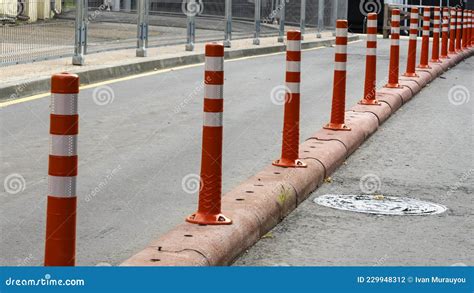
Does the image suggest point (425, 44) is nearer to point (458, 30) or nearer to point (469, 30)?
point (458, 30)

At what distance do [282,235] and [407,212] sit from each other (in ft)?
3.83

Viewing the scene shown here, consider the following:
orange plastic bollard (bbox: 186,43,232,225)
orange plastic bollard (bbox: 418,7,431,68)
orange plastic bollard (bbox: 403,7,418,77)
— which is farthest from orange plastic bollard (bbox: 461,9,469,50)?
orange plastic bollard (bbox: 186,43,232,225)

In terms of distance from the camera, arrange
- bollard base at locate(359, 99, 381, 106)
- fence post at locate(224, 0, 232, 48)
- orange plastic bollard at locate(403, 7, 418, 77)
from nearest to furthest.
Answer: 1. bollard base at locate(359, 99, 381, 106)
2. orange plastic bollard at locate(403, 7, 418, 77)
3. fence post at locate(224, 0, 232, 48)

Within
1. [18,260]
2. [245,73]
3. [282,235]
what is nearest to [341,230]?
[282,235]

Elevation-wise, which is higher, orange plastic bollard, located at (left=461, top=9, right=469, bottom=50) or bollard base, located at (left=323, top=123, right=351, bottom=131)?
orange plastic bollard, located at (left=461, top=9, right=469, bottom=50)

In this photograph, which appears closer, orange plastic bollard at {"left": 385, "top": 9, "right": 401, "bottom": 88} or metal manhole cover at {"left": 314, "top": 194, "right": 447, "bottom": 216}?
metal manhole cover at {"left": 314, "top": 194, "right": 447, "bottom": 216}

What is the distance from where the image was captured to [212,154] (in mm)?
6949

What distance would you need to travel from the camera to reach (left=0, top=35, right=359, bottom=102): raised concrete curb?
13953 millimetres

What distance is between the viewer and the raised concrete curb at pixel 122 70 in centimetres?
1395

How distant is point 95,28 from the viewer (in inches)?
719

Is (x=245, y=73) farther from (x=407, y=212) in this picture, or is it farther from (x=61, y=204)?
(x=61, y=204)

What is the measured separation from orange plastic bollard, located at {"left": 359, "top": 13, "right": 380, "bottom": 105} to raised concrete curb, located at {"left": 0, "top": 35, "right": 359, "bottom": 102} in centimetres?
373

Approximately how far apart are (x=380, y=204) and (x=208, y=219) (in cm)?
189

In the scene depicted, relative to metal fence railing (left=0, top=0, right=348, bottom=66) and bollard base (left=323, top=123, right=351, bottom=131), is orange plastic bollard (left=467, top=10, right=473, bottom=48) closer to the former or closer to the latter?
metal fence railing (left=0, top=0, right=348, bottom=66)
